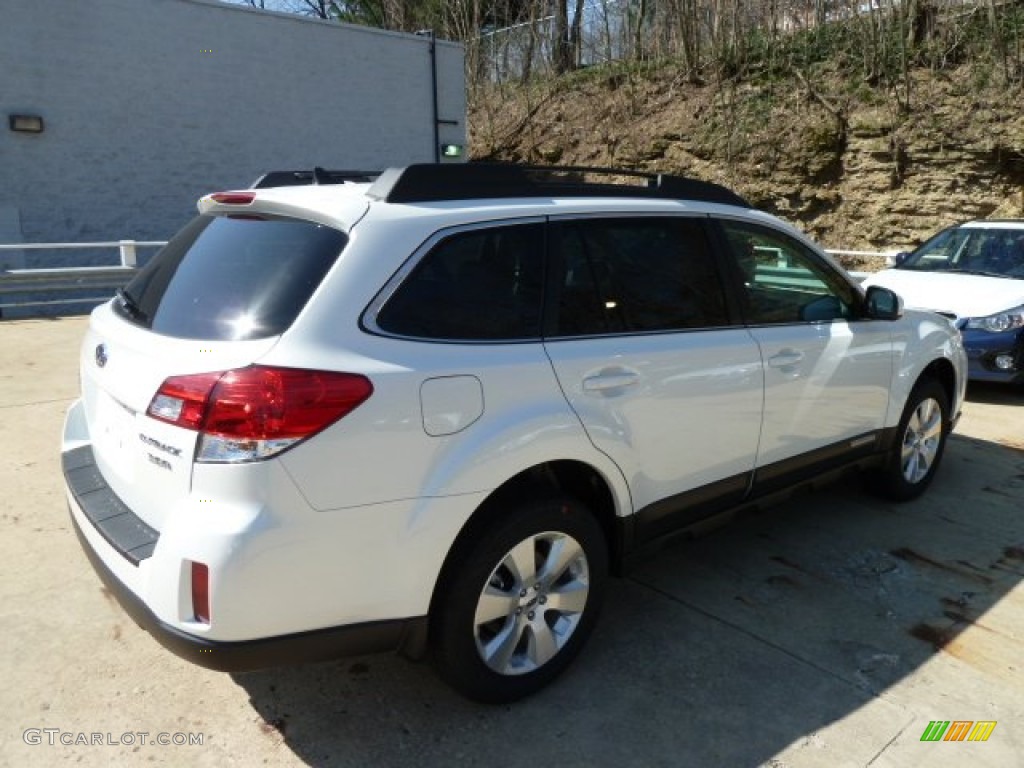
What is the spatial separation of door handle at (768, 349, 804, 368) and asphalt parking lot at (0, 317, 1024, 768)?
990 mm

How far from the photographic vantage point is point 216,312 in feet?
8.27

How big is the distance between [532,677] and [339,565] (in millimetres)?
922

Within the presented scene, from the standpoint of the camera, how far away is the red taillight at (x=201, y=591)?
7.18ft

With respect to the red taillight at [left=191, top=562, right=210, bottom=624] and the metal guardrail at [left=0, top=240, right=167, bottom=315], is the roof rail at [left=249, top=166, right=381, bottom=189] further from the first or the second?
the metal guardrail at [left=0, top=240, right=167, bottom=315]

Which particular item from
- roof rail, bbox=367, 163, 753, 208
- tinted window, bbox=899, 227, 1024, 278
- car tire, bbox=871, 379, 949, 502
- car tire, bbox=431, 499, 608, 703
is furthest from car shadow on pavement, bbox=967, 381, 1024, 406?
car tire, bbox=431, 499, 608, 703

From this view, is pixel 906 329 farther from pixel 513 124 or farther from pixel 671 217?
pixel 513 124

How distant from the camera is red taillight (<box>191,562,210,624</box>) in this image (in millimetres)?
2188

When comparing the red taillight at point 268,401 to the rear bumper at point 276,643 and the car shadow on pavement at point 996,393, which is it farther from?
the car shadow on pavement at point 996,393

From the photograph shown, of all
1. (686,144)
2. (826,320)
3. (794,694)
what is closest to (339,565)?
(794,694)

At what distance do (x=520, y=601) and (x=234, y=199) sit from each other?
5.61ft

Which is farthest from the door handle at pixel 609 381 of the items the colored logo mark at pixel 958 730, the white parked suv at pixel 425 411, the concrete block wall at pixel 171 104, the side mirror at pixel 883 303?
the concrete block wall at pixel 171 104

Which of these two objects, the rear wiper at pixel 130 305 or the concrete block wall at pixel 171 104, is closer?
the rear wiper at pixel 130 305

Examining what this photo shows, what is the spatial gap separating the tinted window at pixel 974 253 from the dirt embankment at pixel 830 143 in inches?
234

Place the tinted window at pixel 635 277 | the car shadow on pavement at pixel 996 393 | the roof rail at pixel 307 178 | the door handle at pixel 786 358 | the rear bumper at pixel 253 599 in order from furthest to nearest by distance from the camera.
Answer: the car shadow on pavement at pixel 996 393 → the door handle at pixel 786 358 → the roof rail at pixel 307 178 → the tinted window at pixel 635 277 → the rear bumper at pixel 253 599
